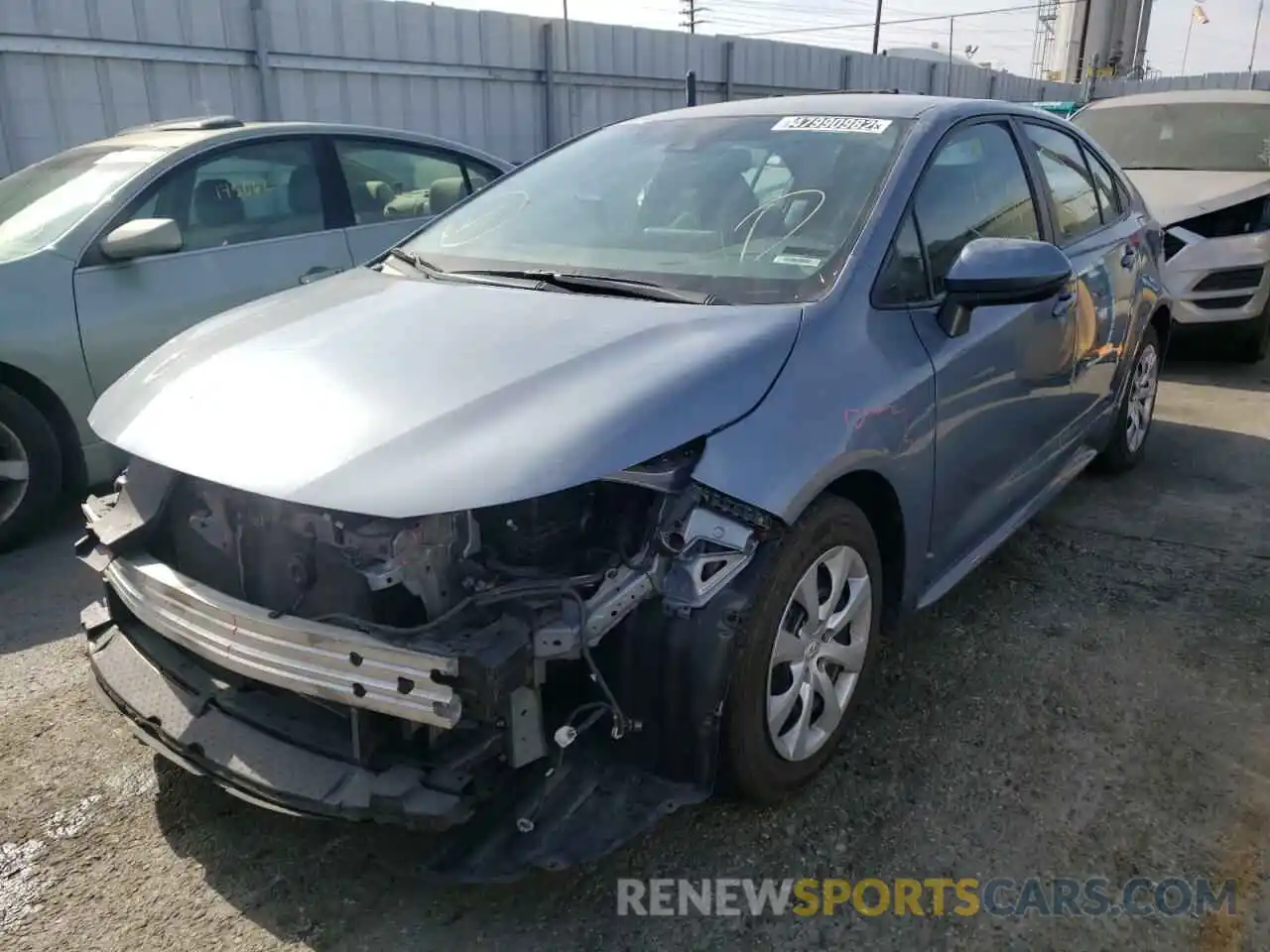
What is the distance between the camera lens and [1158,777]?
104 inches

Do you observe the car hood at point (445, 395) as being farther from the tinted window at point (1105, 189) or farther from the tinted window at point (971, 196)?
the tinted window at point (1105, 189)

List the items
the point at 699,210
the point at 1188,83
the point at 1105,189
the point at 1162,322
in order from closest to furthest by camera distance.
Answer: the point at 699,210 → the point at 1105,189 → the point at 1162,322 → the point at 1188,83

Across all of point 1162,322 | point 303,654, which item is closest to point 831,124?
point 303,654

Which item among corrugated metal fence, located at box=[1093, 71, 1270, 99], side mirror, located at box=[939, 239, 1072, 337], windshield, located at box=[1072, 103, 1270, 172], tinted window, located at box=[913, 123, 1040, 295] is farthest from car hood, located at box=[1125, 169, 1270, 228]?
corrugated metal fence, located at box=[1093, 71, 1270, 99]

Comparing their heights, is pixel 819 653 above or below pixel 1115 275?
below

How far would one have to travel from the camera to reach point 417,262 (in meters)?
3.20

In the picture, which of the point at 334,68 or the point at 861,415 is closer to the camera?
the point at 861,415

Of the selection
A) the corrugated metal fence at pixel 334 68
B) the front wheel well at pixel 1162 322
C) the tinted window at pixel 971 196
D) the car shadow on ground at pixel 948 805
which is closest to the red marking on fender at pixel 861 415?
the tinted window at pixel 971 196

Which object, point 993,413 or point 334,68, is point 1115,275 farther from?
point 334,68

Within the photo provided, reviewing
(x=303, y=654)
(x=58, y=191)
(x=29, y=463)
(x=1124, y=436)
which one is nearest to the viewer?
(x=303, y=654)

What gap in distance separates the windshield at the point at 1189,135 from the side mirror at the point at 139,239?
21.9 ft

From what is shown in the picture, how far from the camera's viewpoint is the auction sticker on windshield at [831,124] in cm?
308

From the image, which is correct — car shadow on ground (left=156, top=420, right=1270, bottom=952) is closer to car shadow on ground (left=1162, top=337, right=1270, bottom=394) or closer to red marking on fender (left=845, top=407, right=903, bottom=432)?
red marking on fender (left=845, top=407, right=903, bottom=432)

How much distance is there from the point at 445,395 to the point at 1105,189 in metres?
3.54
